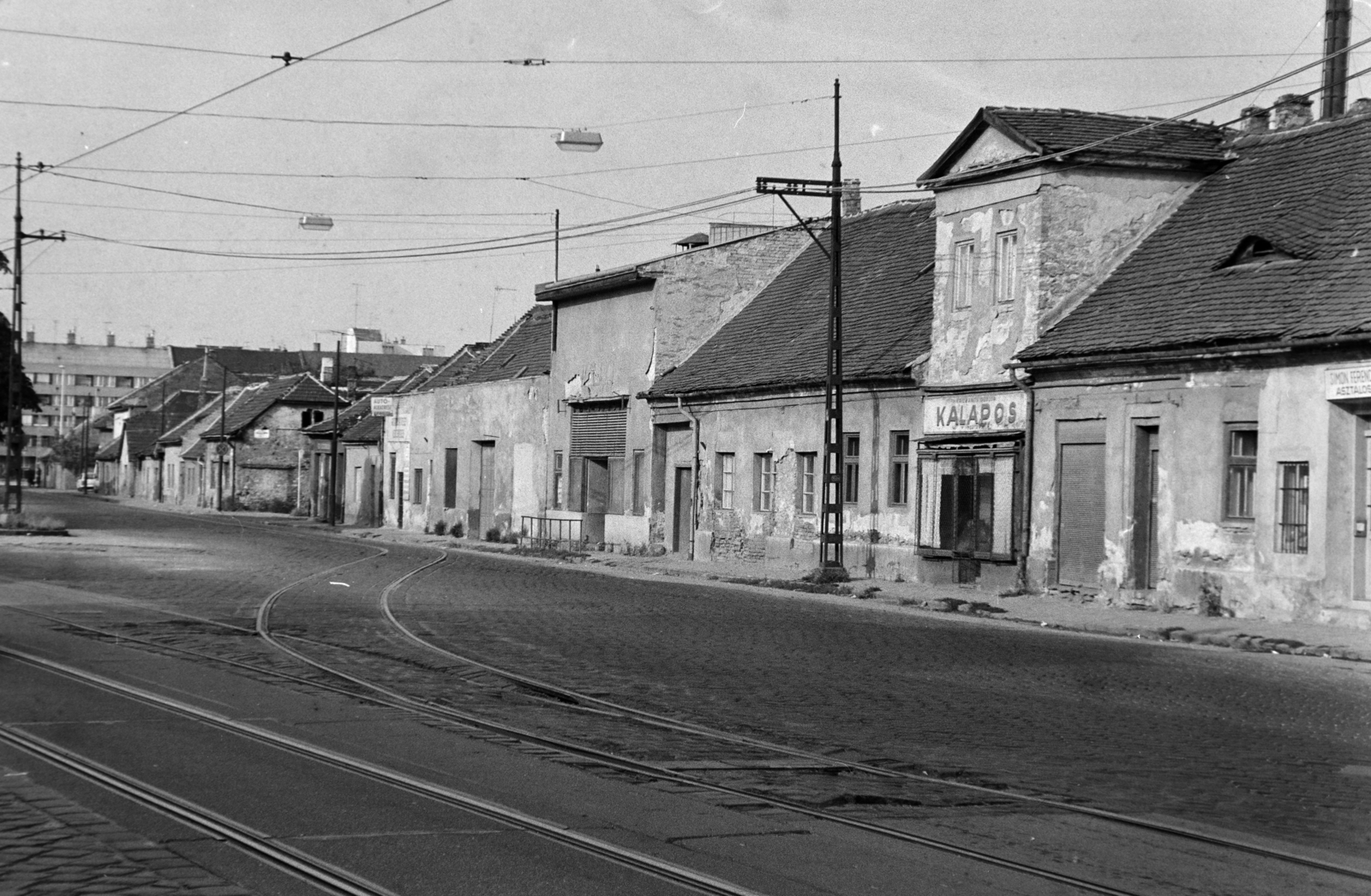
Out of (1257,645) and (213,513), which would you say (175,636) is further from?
(213,513)

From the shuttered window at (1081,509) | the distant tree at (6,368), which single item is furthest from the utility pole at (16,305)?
the shuttered window at (1081,509)

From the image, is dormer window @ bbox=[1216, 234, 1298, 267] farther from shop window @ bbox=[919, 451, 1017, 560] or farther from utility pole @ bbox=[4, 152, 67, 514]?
utility pole @ bbox=[4, 152, 67, 514]

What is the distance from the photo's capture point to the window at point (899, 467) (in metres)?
30.8

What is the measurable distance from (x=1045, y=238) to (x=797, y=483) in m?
9.21

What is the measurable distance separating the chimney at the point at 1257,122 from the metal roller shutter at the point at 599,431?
19338 millimetres

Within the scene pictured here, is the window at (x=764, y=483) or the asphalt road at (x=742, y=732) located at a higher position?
the window at (x=764, y=483)

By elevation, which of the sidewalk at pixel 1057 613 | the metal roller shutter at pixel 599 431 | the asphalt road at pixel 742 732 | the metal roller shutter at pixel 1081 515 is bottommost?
the sidewalk at pixel 1057 613

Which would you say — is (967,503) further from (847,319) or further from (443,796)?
(443,796)

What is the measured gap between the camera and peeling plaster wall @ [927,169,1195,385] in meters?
26.7

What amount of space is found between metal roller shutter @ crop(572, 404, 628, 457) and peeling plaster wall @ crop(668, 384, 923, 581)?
328cm

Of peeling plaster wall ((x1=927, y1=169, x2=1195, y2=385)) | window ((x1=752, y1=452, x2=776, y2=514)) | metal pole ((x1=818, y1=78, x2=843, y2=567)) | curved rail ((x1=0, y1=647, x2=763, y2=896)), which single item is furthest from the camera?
window ((x1=752, y1=452, x2=776, y2=514))

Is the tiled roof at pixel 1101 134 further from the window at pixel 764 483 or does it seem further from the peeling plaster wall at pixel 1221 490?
the window at pixel 764 483

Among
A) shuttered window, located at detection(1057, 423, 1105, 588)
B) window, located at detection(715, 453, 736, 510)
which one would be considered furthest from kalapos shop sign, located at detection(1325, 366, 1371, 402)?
window, located at detection(715, 453, 736, 510)

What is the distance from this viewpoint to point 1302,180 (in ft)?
81.7
